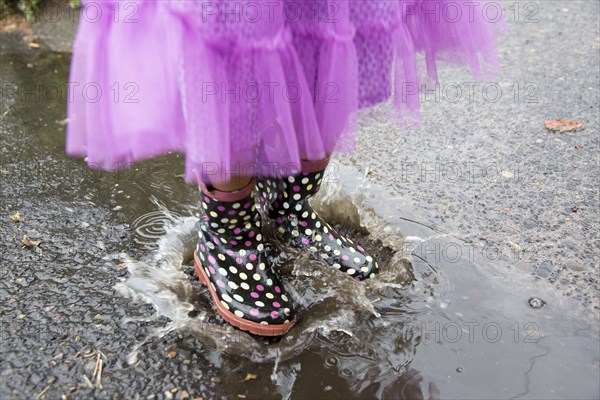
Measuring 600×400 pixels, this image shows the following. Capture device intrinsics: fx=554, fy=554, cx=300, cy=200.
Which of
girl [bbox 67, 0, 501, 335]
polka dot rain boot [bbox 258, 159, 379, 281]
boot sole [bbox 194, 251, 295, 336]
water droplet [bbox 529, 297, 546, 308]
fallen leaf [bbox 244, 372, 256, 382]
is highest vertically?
girl [bbox 67, 0, 501, 335]

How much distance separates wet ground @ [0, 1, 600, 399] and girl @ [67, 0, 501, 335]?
0.53 ft

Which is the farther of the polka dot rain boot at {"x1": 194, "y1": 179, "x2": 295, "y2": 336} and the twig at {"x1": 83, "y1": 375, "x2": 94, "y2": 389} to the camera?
the polka dot rain boot at {"x1": 194, "y1": 179, "x2": 295, "y2": 336}

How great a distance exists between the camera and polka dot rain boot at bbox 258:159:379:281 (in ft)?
5.23

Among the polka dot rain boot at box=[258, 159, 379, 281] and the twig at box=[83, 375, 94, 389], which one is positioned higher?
the polka dot rain boot at box=[258, 159, 379, 281]

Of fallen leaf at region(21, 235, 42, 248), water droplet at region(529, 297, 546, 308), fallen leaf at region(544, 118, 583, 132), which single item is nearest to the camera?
water droplet at region(529, 297, 546, 308)

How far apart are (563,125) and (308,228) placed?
131 cm

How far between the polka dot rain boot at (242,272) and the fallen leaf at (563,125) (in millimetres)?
1435

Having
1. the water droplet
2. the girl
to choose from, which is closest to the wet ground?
the water droplet

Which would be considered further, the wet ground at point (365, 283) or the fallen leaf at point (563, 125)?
the fallen leaf at point (563, 125)

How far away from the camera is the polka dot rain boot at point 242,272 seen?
1438 millimetres

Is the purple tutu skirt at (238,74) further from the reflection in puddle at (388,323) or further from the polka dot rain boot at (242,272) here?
the reflection in puddle at (388,323)

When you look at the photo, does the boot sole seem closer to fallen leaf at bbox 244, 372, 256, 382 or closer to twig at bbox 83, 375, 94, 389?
fallen leaf at bbox 244, 372, 256, 382

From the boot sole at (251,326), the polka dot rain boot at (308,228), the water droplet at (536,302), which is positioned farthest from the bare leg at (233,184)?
the water droplet at (536,302)

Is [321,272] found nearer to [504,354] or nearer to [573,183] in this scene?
[504,354]
